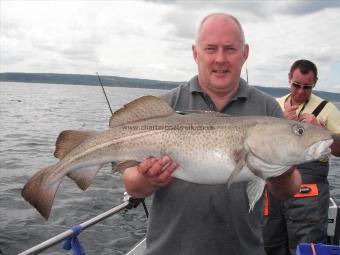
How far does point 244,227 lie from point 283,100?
4.18 m

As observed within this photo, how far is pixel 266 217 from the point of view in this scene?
22.2ft

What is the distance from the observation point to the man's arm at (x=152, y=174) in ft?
11.1

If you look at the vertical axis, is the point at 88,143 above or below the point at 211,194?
above

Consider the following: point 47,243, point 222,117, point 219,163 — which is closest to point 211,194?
point 219,163

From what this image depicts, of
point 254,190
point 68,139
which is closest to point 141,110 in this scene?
point 68,139

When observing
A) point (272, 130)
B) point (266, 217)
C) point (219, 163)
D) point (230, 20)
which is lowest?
point (266, 217)

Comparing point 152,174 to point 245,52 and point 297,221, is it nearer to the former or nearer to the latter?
point 245,52

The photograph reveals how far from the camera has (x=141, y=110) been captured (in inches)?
150

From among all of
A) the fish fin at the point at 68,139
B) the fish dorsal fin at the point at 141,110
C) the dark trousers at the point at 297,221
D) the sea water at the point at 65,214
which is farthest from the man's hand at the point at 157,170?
the sea water at the point at 65,214

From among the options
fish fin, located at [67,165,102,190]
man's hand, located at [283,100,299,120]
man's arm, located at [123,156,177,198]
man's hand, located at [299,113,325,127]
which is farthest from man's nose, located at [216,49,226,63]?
man's hand, located at [283,100,299,120]

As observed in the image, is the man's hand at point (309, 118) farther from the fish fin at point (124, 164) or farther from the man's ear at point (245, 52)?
the fish fin at point (124, 164)

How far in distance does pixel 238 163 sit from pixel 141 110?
1119 mm

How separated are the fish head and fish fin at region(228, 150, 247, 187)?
0.24ft

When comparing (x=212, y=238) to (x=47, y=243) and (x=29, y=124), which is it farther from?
(x=29, y=124)
